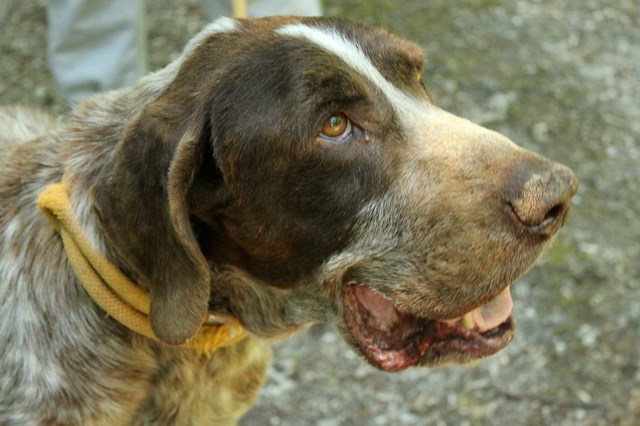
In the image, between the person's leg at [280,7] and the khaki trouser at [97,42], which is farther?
the khaki trouser at [97,42]

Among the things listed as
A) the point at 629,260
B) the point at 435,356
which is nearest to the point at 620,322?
the point at 629,260

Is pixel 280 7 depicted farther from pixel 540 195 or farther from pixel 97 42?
pixel 540 195

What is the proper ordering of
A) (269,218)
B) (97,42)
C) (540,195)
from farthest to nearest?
(97,42) < (269,218) < (540,195)

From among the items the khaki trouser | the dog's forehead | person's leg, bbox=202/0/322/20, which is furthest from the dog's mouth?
the khaki trouser

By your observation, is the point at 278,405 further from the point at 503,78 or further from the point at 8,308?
the point at 503,78

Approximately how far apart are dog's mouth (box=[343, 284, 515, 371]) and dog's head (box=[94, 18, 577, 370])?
0.02 metres

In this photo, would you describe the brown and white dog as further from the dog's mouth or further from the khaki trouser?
the khaki trouser

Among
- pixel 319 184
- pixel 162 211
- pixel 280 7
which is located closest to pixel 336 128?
pixel 319 184

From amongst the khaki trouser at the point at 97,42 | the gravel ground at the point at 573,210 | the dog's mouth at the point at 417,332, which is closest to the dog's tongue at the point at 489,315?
the dog's mouth at the point at 417,332

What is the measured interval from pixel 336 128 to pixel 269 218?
30 cm

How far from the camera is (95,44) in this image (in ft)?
17.0

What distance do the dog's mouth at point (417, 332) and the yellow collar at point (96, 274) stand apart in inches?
18.7

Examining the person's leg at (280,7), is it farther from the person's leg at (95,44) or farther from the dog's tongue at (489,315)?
the dog's tongue at (489,315)

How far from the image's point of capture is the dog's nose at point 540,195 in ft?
8.16
